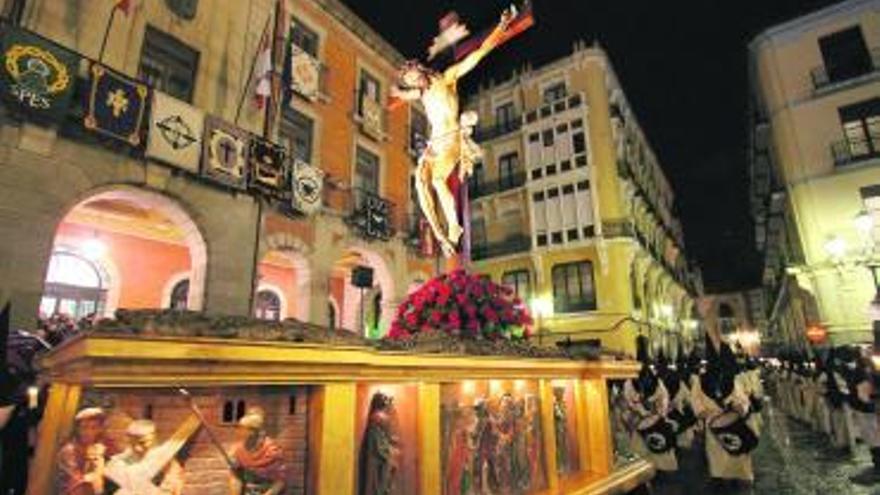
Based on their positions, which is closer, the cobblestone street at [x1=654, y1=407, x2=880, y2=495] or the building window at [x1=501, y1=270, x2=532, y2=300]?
the cobblestone street at [x1=654, y1=407, x2=880, y2=495]

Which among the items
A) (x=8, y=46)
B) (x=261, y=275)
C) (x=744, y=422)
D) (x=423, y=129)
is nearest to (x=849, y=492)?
(x=744, y=422)

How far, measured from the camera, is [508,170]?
30.7m

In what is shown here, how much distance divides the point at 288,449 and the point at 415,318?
2826mm

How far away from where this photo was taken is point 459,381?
10.5ft

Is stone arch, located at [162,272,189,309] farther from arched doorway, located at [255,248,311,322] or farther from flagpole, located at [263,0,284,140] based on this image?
flagpole, located at [263,0,284,140]

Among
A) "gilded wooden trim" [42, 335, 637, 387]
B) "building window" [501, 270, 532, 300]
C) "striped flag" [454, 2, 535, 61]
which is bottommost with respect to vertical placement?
"gilded wooden trim" [42, 335, 637, 387]

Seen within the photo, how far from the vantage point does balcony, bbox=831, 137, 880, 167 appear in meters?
20.6

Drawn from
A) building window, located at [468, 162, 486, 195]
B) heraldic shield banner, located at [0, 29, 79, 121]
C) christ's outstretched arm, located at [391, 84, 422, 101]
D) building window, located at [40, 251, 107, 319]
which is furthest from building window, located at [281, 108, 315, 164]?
building window, located at [468, 162, 486, 195]

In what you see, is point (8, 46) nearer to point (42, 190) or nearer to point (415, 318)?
point (42, 190)

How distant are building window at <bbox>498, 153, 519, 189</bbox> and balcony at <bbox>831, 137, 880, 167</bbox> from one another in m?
15.2

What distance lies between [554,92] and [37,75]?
2600cm

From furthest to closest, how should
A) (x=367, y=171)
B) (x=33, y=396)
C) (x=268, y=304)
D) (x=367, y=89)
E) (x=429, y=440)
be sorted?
(x=367, y=89) → (x=367, y=171) → (x=268, y=304) → (x=33, y=396) → (x=429, y=440)

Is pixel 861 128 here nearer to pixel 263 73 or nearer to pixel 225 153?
pixel 263 73

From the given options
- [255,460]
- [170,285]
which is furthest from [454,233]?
[170,285]
